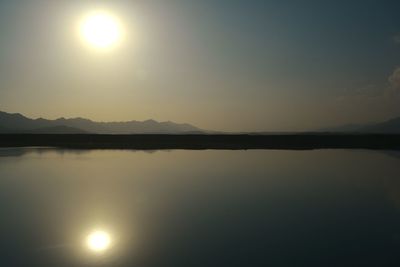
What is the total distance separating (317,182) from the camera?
25344mm

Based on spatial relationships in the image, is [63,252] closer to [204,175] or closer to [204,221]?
[204,221]

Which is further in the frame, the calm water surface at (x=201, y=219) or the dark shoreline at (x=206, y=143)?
the dark shoreline at (x=206, y=143)

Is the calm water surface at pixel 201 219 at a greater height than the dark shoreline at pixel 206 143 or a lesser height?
lesser

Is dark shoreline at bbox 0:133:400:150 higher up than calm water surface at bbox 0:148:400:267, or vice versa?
dark shoreline at bbox 0:133:400:150

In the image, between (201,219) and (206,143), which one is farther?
(206,143)

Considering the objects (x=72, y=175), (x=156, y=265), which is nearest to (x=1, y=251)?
(x=156, y=265)

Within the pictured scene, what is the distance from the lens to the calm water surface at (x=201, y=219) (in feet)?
35.7

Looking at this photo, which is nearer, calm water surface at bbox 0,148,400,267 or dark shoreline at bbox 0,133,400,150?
calm water surface at bbox 0,148,400,267

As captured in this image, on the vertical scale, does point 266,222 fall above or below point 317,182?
below

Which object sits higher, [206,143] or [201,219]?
[206,143]

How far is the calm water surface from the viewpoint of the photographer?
428 inches

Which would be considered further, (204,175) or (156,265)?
(204,175)

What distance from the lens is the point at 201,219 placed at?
15.2 meters

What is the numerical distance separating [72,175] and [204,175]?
28.0ft
